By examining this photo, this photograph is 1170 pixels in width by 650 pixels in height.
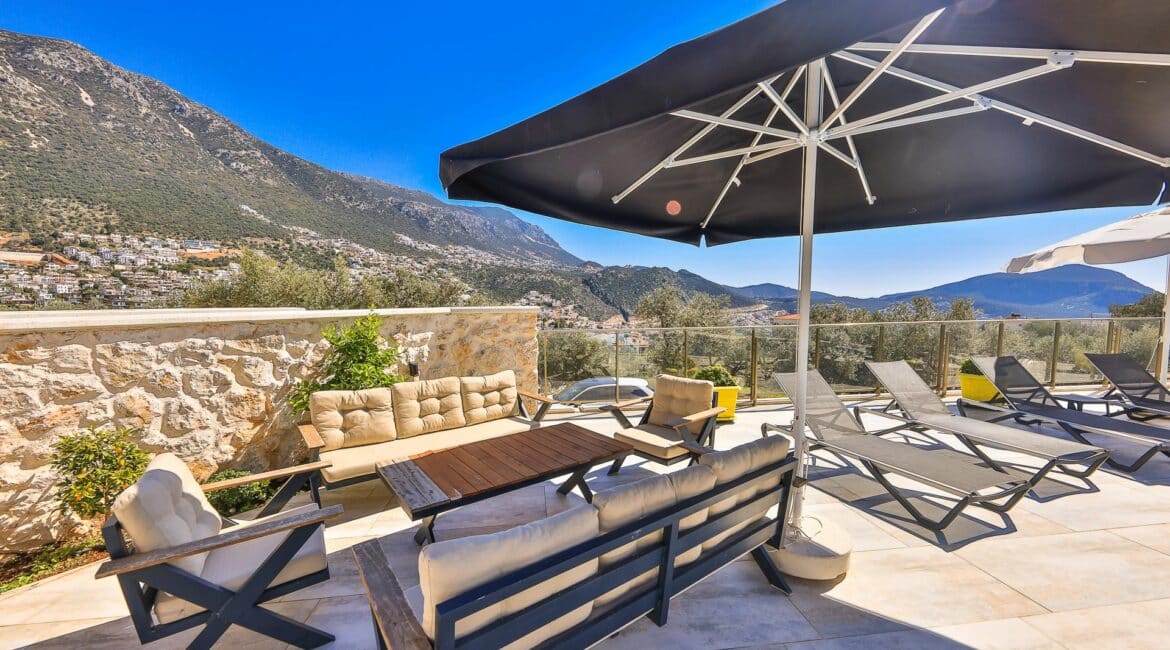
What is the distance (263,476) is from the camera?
8.35 feet

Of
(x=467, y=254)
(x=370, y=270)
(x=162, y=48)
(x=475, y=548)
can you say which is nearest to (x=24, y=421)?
Result: (x=475, y=548)

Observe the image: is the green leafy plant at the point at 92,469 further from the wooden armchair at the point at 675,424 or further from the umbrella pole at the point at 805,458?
the umbrella pole at the point at 805,458

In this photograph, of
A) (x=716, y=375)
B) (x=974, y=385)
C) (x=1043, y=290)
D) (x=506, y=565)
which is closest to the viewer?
(x=506, y=565)

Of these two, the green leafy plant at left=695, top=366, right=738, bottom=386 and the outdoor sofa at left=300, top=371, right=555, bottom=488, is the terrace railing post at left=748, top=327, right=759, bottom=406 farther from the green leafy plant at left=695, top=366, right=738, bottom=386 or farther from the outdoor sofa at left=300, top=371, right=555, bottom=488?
the outdoor sofa at left=300, top=371, right=555, bottom=488

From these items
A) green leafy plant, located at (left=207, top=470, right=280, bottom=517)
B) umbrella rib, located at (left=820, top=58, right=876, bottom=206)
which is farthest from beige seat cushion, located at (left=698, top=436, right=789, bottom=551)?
green leafy plant, located at (left=207, top=470, right=280, bottom=517)

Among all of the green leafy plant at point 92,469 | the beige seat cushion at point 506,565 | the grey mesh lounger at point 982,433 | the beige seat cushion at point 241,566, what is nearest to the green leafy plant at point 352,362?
the green leafy plant at point 92,469

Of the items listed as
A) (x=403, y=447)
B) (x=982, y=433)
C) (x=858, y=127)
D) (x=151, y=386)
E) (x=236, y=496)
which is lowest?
(x=236, y=496)

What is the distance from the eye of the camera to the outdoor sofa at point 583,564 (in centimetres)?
118

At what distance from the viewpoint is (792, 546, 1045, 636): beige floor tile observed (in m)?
2.02

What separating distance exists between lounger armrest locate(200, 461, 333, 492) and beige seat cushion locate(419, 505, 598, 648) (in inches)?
72.1

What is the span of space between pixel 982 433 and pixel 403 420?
4.92m

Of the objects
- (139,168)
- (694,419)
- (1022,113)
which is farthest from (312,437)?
(139,168)

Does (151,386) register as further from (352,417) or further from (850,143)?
(850,143)

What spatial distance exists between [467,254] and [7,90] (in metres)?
23.0
